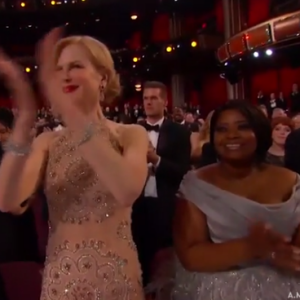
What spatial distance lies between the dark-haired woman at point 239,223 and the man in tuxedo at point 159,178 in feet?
2.32

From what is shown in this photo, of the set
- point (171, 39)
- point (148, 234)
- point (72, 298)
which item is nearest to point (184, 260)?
point (72, 298)

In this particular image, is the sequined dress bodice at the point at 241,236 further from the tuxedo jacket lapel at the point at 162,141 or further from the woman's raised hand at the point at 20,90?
Answer: the tuxedo jacket lapel at the point at 162,141

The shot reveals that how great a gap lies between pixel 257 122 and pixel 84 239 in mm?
540

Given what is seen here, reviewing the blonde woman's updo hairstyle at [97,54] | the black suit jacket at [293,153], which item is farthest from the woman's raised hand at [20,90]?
the black suit jacket at [293,153]

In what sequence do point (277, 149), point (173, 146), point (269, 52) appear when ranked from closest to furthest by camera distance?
point (173, 146), point (277, 149), point (269, 52)

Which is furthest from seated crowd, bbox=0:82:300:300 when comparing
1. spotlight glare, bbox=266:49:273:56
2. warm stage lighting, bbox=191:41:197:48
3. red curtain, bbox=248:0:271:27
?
warm stage lighting, bbox=191:41:197:48

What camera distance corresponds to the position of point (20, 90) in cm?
123

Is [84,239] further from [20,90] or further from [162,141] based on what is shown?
[162,141]

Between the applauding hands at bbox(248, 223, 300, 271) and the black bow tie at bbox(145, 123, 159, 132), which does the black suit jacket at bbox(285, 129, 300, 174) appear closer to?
the black bow tie at bbox(145, 123, 159, 132)

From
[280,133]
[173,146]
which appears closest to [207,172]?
[173,146]

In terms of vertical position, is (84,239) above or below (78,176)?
below

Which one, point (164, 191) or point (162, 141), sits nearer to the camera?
point (164, 191)

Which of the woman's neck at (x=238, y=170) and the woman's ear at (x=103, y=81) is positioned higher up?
the woman's ear at (x=103, y=81)

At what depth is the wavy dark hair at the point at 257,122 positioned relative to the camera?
4.83ft
